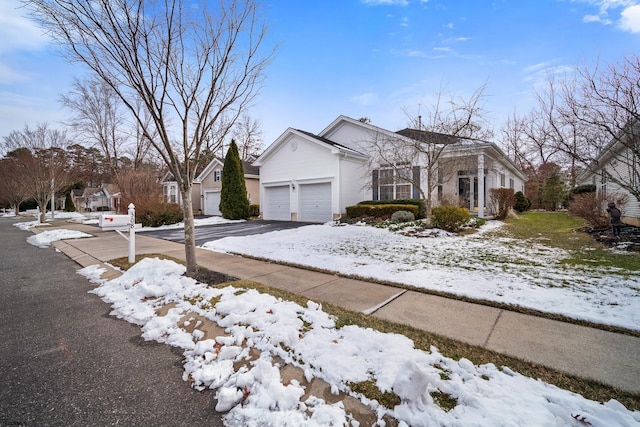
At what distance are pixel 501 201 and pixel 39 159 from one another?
99.2 feet

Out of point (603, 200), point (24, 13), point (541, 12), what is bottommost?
point (603, 200)

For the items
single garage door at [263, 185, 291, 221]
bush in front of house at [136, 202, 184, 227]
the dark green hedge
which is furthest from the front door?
bush in front of house at [136, 202, 184, 227]

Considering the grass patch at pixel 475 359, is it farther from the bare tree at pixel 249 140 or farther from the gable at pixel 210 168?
the bare tree at pixel 249 140

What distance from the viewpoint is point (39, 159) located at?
20172mm

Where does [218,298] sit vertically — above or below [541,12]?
below

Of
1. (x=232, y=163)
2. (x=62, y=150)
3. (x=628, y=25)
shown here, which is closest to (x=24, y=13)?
(x=628, y=25)

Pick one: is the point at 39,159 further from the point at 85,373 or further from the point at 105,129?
the point at 85,373

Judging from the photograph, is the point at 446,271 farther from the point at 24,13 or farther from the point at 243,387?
the point at 24,13

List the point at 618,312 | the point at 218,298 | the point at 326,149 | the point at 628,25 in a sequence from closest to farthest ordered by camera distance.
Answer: the point at 618,312 → the point at 218,298 → the point at 628,25 → the point at 326,149

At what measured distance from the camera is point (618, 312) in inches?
125

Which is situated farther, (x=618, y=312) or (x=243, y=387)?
(x=618, y=312)

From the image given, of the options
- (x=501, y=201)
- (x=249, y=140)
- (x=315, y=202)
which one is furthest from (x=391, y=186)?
(x=249, y=140)

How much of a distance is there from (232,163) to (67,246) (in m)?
11.5

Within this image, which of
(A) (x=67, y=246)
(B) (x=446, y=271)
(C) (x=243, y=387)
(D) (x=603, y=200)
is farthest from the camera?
(D) (x=603, y=200)
